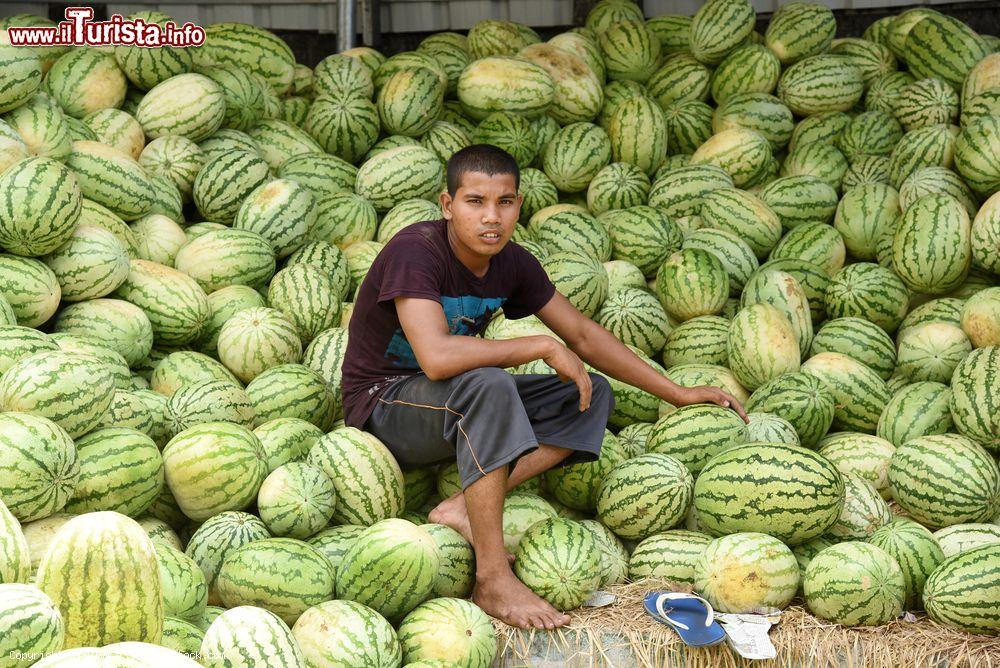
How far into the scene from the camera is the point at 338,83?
577 cm

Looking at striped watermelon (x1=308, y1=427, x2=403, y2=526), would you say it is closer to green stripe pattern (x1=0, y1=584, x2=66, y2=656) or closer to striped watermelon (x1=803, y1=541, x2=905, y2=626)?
striped watermelon (x1=803, y1=541, x2=905, y2=626)

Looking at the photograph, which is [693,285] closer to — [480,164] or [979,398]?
[979,398]

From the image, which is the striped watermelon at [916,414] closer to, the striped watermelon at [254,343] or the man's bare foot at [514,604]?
the man's bare foot at [514,604]

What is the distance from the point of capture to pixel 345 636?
2.85m

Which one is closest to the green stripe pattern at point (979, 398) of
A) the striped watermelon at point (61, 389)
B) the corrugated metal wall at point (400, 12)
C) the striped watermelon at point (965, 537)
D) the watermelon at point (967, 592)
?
the striped watermelon at point (965, 537)

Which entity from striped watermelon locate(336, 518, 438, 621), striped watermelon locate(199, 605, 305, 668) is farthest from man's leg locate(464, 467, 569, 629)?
striped watermelon locate(199, 605, 305, 668)

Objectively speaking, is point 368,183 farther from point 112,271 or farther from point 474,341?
point 474,341

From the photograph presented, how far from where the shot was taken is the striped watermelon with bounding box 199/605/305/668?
2332 mm

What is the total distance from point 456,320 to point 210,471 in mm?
977

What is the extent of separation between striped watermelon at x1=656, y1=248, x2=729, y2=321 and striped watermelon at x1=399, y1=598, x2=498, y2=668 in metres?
2.10

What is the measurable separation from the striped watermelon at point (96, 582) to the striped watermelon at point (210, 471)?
4.03 feet

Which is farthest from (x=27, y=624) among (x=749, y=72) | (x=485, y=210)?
(x=749, y=72)

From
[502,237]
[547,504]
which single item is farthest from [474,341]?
[547,504]

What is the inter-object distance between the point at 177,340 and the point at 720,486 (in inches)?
88.1
